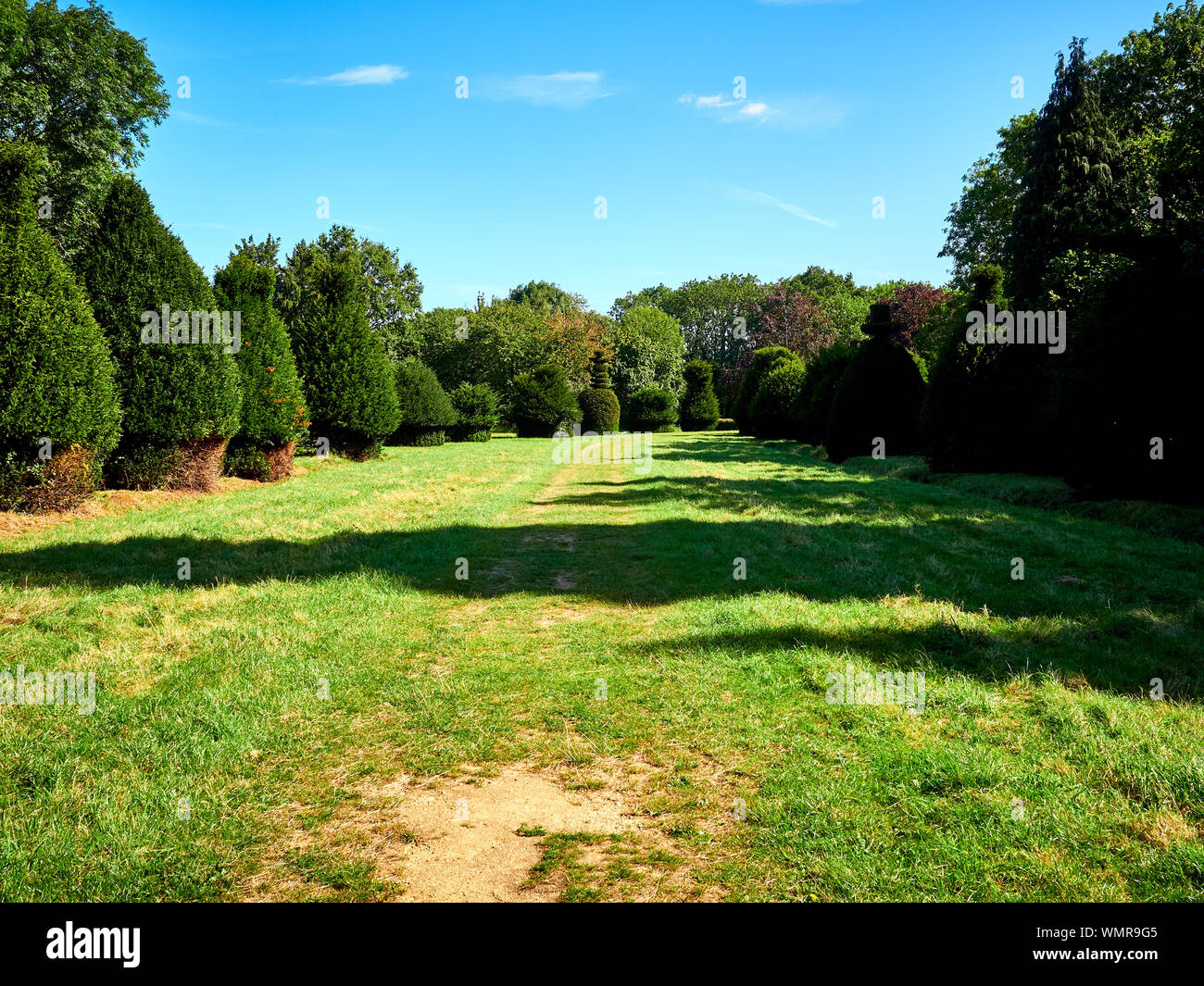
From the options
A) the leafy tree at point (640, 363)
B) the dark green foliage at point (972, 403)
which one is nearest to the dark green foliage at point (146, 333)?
the dark green foliage at point (972, 403)

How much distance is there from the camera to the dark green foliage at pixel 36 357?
31.8 feet

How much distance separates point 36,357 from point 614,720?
35.3 ft

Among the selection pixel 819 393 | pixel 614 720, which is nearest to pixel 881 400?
pixel 819 393

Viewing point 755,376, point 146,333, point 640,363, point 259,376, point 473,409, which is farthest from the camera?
point 640,363

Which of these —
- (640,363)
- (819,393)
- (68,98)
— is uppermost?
(68,98)

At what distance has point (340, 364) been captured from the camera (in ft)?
71.6

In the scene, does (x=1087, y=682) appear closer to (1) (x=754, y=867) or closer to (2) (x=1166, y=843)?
(2) (x=1166, y=843)

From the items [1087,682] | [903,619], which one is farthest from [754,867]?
[903,619]

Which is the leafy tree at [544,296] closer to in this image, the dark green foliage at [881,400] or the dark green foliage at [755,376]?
the dark green foliage at [755,376]

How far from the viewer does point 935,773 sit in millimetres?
3410

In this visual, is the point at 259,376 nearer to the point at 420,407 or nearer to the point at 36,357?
the point at 36,357

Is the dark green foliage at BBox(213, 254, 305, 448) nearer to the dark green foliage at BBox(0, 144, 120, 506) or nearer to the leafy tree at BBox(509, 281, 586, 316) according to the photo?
the dark green foliage at BBox(0, 144, 120, 506)

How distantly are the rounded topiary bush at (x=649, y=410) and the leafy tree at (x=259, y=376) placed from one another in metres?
33.5
